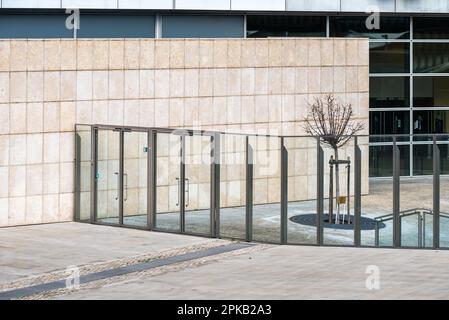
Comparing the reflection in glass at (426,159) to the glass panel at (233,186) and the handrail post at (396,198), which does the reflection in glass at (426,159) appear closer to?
the handrail post at (396,198)

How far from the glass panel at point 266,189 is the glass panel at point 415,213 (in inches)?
97.4

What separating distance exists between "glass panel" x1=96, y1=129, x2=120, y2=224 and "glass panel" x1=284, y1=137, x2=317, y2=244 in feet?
13.8

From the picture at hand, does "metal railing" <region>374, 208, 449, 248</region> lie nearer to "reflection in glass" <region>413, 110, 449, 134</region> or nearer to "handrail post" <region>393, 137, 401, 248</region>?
"handrail post" <region>393, 137, 401, 248</region>

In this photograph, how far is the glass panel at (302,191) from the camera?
22469mm

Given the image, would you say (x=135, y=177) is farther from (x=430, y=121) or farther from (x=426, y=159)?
(x=430, y=121)

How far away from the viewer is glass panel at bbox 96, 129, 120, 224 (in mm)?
24891

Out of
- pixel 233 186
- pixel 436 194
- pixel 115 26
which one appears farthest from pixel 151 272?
pixel 115 26

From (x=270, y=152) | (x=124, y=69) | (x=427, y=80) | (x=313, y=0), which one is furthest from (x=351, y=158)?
(x=427, y=80)

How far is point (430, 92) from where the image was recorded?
35.3 metres

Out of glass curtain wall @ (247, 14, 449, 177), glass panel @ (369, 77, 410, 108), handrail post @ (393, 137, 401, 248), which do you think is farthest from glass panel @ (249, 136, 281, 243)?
glass panel @ (369, 77, 410, 108)

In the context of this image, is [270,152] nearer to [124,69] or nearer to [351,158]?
[351,158]

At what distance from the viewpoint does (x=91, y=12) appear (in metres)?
29.4

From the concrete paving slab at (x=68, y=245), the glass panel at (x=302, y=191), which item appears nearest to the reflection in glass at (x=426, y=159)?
the glass panel at (x=302, y=191)

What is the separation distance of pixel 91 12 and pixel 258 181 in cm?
880
